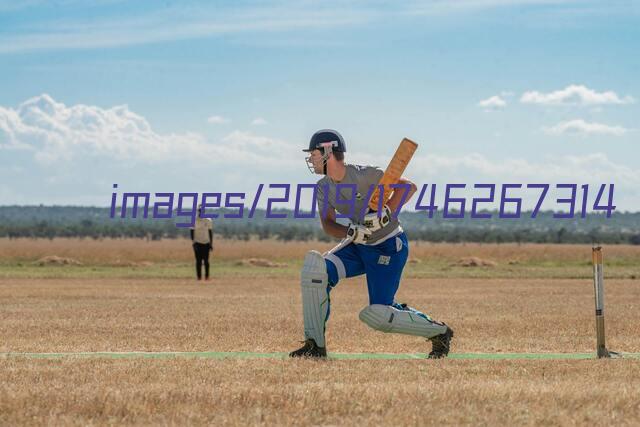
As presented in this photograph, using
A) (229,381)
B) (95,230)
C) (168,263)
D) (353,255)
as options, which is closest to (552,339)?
(353,255)

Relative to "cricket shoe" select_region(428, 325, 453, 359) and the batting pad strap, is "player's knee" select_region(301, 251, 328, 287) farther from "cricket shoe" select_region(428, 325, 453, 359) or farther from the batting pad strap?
"cricket shoe" select_region(428, 325, 453, 359)

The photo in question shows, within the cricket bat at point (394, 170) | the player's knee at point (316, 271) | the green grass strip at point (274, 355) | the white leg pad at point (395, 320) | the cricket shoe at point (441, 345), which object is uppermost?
the cricket bat at point (394, 170)

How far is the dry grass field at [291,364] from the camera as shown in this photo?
801 centimetres

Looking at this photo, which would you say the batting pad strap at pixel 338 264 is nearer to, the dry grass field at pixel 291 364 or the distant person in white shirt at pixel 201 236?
the dry grass field at pixel 291 364

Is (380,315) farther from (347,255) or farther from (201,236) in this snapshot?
(201,236)

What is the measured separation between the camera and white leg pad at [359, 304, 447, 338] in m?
11.3

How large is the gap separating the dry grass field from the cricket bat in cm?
156

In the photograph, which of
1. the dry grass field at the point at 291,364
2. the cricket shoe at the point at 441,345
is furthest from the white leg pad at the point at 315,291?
the cricket shoe at the point at 441,345

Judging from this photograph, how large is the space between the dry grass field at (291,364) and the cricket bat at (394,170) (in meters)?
1.56

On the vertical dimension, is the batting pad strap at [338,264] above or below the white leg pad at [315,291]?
above

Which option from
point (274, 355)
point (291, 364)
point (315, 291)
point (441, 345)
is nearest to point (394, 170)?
point (315, 291)

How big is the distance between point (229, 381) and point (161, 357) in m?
2.40

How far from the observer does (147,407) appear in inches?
319

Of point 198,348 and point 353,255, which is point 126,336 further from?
point 353,255
